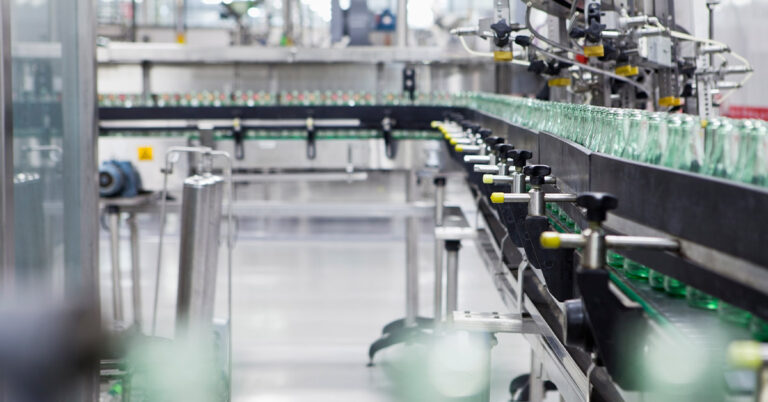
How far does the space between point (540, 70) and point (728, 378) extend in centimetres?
255

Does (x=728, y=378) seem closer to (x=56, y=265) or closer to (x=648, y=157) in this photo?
(x=648, y=157)

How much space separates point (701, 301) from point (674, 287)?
73 millimetres

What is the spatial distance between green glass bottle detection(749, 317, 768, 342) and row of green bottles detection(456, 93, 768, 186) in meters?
0.13

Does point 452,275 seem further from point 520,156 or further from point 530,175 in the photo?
point 530,175

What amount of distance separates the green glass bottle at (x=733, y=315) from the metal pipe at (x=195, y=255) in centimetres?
186

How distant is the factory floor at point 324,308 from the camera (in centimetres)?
365

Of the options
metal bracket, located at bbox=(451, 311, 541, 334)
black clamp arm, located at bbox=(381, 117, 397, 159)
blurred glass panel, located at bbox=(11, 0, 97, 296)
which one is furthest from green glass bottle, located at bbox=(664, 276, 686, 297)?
black clamp arm, located at bbox=(381, 117, 397, 159)

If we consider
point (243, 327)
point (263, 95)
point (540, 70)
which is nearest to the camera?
point (540, 70)

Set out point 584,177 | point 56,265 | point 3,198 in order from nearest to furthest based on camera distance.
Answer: point 584,177 < point 3,198 < point 56,265

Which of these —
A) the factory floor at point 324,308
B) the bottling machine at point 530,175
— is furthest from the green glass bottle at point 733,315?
the factory floor at point 324,308

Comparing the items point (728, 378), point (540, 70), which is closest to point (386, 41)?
point (540, 70)

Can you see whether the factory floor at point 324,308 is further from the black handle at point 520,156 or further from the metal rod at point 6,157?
the metal rod at point 6,157

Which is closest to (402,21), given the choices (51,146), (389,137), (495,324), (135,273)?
(389,137)

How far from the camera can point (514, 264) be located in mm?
2008
